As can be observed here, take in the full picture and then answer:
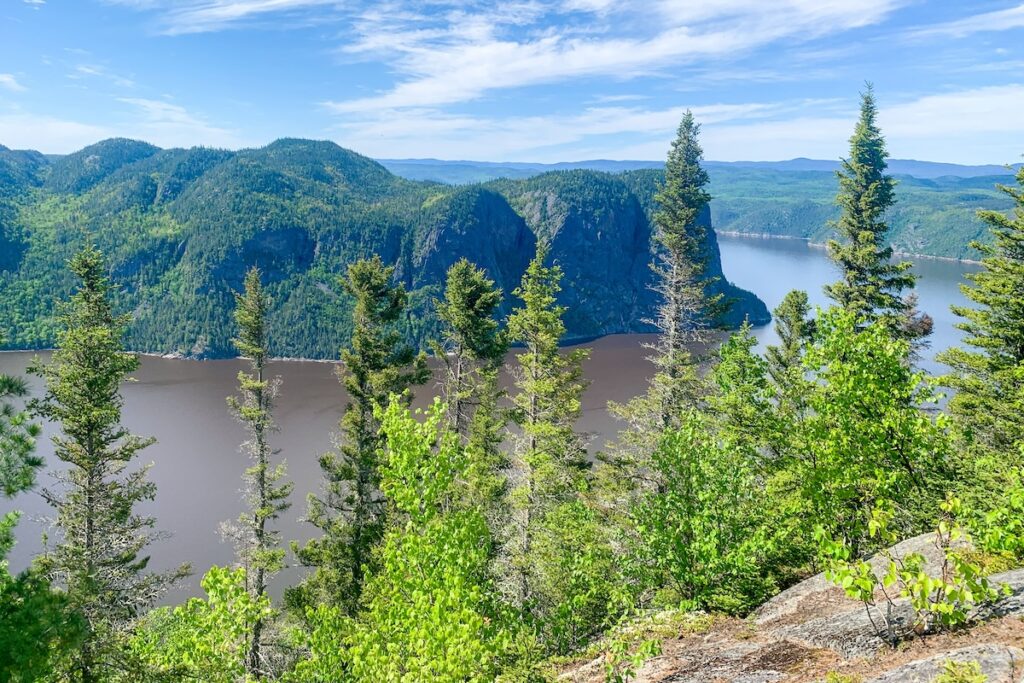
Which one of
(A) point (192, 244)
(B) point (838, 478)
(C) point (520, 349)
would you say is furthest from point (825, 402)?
(A) point (192, 244)

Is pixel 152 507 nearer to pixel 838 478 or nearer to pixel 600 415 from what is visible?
pixel 600 415

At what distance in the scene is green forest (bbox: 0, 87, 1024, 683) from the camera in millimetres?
8008

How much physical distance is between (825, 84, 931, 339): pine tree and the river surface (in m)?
11.2

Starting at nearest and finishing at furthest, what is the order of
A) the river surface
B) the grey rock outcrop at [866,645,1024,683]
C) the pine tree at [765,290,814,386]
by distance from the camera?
the grey rock outcrop at [866,645,1024,683] → the pine tree at [765,290,814,386] → the river surface

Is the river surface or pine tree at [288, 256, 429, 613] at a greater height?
pine tree at [288, 256, 429, 613]

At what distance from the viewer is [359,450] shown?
89.6ft

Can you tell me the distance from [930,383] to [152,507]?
63091 millimetres

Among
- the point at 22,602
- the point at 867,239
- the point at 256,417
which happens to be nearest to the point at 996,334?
the point at 867,239

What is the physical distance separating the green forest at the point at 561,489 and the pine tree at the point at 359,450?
132mm

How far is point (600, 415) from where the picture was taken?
78250mm

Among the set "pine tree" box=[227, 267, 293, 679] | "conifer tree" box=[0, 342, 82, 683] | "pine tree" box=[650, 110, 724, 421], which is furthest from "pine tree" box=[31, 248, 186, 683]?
"pine tree" box=[650, 110, 724, 421]

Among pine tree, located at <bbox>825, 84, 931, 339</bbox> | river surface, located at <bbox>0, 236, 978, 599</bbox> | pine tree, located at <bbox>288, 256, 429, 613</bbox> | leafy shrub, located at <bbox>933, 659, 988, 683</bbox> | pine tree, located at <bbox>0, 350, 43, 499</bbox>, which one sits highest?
pine tree, located at <bbox>825, 84, 931, 339</bbox>

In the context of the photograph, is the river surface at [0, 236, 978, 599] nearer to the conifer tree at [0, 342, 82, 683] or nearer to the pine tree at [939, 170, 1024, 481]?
the conifer tree at [0, 342, 82, 683]

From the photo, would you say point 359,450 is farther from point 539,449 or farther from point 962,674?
point 962,674
